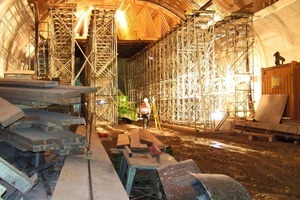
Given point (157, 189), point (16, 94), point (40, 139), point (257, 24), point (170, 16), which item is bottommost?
point (157, 189)

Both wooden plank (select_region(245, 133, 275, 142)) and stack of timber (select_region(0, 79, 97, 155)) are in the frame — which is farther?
wooden plank (select_region(245, 133, 275, 142))

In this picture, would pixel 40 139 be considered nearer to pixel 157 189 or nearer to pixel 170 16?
pixel 157 189

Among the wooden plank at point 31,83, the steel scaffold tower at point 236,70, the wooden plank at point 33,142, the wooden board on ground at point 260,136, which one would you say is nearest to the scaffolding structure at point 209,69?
the steel scaffold tower at point 236,70

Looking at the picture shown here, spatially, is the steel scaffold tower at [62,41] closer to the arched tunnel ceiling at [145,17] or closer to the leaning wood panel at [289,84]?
the arched tunnel ceiling at [145,17]

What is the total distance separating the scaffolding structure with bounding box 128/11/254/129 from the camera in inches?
746

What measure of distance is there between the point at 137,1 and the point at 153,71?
616cm

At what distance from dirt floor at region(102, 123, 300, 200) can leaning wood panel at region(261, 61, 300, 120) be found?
2.23 meters

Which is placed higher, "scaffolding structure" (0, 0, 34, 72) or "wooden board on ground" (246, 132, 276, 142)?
"scaffolding structure" (0, 0, 34, 72)

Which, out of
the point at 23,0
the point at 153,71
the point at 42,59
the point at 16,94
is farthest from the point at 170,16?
the point at 16,94

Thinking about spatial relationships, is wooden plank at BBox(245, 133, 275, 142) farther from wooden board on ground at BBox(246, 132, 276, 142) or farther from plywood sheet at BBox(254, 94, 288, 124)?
plywood sheet at BBox(254, 94, 288, 124)

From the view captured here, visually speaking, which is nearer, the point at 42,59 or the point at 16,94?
the point at 16,94

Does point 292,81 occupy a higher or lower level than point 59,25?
lower

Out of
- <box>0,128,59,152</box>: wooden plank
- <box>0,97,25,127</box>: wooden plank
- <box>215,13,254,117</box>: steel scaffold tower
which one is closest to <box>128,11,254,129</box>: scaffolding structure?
<box>215,13,254,117</box>: steel scaffold tower

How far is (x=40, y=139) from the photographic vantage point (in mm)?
4910
